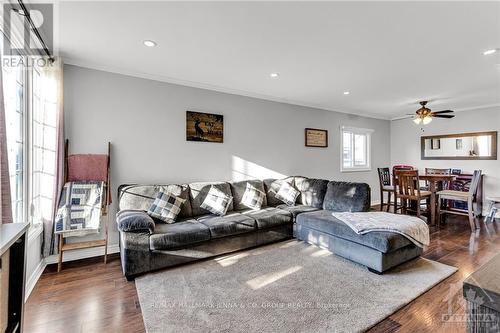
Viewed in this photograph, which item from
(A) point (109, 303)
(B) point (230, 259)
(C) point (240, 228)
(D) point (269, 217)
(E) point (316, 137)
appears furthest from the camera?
(E) point (316, 137)

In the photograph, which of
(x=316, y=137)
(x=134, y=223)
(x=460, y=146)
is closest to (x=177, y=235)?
(x=134, y=223)

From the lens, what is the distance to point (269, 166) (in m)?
4.74

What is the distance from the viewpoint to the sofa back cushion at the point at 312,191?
4.04 meters

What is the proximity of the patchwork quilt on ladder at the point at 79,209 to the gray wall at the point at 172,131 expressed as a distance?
0.42 metres

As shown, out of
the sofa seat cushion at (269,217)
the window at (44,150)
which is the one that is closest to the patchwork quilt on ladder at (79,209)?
the window at (44,150)

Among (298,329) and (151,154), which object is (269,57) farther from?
(298,329)

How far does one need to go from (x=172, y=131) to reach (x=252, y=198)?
162 centimetres

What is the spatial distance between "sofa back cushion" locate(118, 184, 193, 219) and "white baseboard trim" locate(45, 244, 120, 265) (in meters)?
0.66

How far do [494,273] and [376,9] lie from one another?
2.04m

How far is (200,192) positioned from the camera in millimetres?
3596

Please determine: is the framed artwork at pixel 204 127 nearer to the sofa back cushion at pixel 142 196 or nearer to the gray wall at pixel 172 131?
the gray wall at pixel 172 131

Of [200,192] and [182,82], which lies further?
[182,82]

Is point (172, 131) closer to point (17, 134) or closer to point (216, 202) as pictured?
point (216, 202)

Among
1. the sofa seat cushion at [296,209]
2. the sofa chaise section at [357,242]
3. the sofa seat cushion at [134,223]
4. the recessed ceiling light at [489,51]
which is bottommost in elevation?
the sofa chaise section at [357,242]
